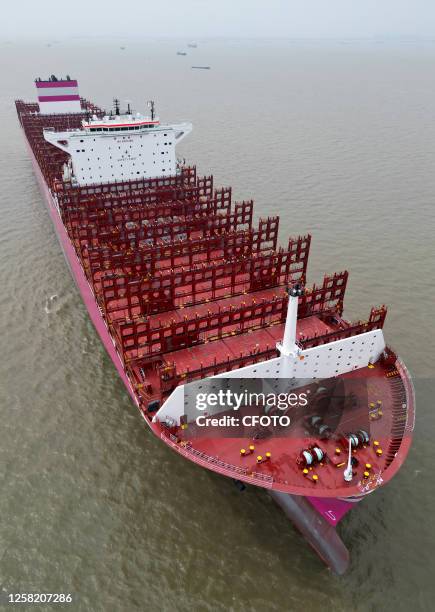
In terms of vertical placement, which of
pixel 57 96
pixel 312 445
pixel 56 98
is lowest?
pixel 312 445

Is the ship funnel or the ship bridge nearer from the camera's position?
the ship bridge

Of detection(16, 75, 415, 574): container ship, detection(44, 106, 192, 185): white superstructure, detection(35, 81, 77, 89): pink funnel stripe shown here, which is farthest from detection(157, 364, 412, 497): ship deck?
detection(35, 81, 77, 89): pink funnel stripe

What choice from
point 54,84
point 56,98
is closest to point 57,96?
point 56,98

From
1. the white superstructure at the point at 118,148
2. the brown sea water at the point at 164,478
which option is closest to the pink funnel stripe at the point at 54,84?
the brown sea water at the point at 164,478

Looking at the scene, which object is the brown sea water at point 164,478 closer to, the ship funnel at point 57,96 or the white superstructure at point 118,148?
the white superstructure at point 118,148

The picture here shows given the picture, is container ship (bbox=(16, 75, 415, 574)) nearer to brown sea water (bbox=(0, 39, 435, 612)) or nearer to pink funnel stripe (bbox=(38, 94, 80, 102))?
brown sea water (bbox=(0, 39, 435, 612))

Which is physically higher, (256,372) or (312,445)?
(256,372)

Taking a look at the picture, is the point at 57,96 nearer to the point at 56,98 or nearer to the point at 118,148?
the point at 56,98
